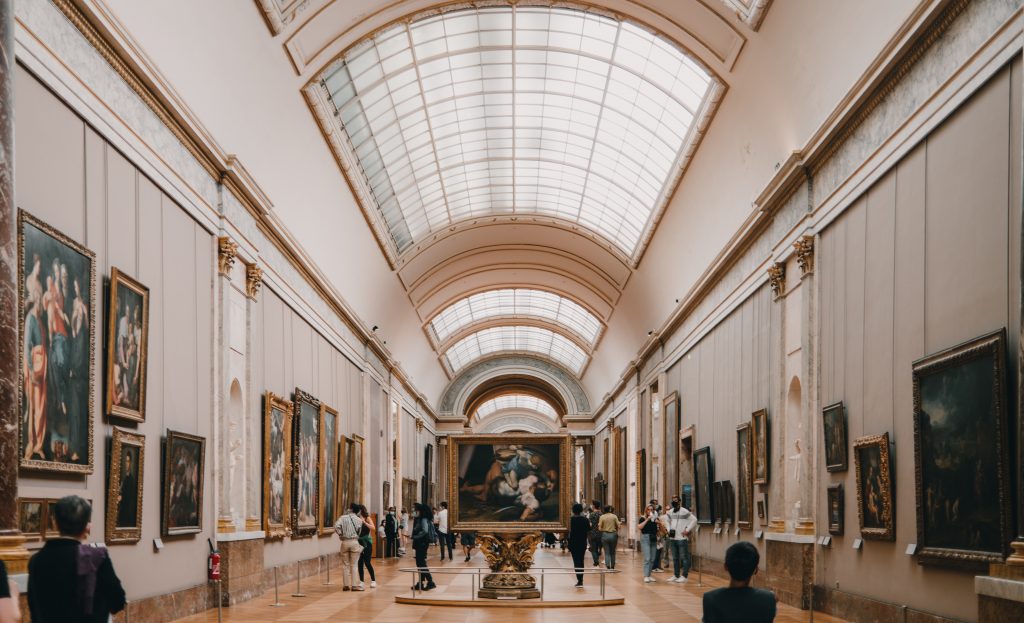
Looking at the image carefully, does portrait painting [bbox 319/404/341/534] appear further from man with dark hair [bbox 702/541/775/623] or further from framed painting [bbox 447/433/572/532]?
man with dark hair [bbox 702/541/775/623]

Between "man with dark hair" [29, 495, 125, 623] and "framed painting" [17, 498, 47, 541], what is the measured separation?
4.87 metres

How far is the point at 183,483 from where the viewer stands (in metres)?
16.3

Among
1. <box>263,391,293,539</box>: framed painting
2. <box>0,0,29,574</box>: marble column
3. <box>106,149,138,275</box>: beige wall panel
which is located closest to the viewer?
<box>0,0,29,574</box>: marble column

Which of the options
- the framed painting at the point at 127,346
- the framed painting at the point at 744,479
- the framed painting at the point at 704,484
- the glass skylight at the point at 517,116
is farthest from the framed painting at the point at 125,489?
the framed painting at the point at 704,484

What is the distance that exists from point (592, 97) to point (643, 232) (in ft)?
19.1

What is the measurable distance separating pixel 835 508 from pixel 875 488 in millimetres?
2108

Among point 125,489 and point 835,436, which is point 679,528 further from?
point 125,489

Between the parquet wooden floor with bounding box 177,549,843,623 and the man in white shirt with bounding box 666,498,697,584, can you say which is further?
the man in white shirt with bounding box 666,498,697,584

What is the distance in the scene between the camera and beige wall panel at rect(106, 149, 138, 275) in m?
13.5

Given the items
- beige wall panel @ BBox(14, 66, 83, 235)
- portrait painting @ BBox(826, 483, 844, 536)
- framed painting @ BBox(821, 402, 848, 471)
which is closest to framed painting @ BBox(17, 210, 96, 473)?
beige wall panel @ BBox(14, 66, 83, 235)

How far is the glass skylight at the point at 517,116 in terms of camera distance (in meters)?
25.2

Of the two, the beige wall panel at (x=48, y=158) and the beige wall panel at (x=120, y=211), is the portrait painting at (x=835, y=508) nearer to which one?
the beige wall panel at (x=120, y=211)

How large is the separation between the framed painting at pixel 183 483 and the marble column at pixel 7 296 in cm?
779

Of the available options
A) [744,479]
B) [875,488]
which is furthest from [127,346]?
[744,479]
